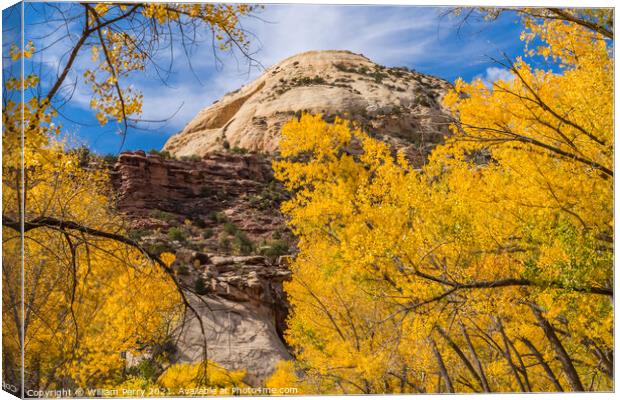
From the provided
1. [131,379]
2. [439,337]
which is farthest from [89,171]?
[439,337]

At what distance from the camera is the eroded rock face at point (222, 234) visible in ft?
16.4

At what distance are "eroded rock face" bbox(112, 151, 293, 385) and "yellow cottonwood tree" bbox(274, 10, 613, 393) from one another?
0.34m

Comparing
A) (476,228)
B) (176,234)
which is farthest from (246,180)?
(476,228)

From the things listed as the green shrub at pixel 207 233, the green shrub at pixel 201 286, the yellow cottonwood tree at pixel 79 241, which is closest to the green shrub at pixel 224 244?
the green shrub at pixel 207 233

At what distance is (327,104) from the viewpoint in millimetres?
5301

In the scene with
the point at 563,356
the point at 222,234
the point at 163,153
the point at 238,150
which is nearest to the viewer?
the point at 563,356

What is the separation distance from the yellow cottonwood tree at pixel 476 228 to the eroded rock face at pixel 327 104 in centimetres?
20

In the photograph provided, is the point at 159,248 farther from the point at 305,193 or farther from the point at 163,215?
the point at 305,193

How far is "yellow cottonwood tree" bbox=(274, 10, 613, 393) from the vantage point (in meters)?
3.59

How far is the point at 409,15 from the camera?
449cm

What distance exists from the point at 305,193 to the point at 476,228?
4.97 ft

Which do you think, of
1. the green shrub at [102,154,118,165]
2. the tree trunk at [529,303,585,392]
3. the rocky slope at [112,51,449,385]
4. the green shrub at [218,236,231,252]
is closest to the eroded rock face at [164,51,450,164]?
the rocky slope at [112,51,449,385]

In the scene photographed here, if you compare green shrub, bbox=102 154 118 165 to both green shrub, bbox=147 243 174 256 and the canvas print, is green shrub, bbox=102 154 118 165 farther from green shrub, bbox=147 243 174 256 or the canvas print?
green shrub, bbox=147 243 174 256

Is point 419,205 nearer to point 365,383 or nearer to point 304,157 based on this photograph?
point 304,157
